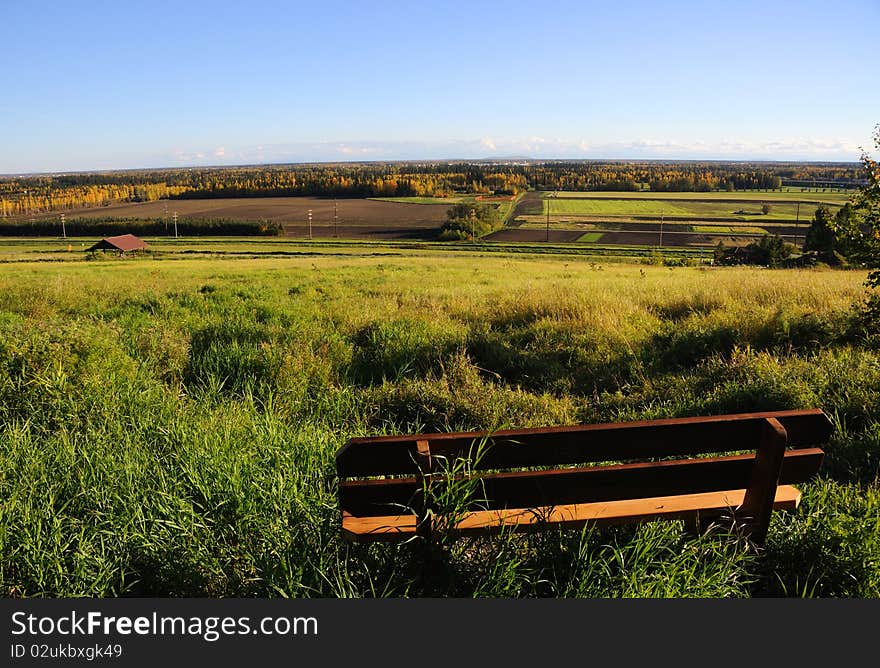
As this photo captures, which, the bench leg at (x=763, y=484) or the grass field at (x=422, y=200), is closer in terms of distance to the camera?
the bench leg at (x=763, y=484)

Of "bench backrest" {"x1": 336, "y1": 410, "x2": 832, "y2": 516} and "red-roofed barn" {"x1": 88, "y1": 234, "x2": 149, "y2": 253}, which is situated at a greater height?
"red-roofed barn" {"x1": 88, "y1": 234, "x2": 149, "y2": 253}

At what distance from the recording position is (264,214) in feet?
356

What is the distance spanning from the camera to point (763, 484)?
2762 mm

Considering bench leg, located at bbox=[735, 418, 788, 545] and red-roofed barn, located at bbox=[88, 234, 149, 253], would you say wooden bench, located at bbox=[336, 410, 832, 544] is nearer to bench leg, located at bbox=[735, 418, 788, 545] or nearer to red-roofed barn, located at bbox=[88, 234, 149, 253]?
bench leg, located at bbox=[735, 418, 788, 545]

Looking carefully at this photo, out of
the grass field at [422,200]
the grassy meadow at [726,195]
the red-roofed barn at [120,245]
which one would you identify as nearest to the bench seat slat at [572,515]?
the red-roofed barn at [120,245]

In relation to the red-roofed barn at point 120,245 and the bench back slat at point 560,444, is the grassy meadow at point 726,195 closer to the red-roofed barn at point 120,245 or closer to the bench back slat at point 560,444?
the red-roofed barn at point 120,245

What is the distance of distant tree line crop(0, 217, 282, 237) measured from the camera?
293ft

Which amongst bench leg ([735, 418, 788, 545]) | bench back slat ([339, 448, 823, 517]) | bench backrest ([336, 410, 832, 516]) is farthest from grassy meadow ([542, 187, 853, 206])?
bench back slat ([339, 448, 823, 517])

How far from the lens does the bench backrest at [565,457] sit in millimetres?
2537

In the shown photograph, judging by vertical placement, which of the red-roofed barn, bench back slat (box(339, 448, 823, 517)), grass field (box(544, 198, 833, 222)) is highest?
grass field (box(544, 198, 833, 222))

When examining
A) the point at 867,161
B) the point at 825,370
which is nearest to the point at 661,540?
the point at 825,370

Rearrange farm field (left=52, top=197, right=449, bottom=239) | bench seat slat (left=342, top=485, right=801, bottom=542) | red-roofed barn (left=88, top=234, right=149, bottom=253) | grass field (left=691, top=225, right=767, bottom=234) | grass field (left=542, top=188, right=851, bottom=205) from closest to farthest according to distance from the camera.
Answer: bench seat slat (left=342, top=485, right=801, bottom=542)
red-roofed barn (left=88, top=234, right=149, bottom=253)
grass field (left=691, top=225, right=767, bottom=234)
farm field (left=52, top=197, right=449, bottom=239)
grass field (left=542, top=188, right=851, bottom=205)

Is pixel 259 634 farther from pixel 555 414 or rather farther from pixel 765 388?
pixel 765 388

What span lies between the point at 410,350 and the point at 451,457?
467 centimetres
